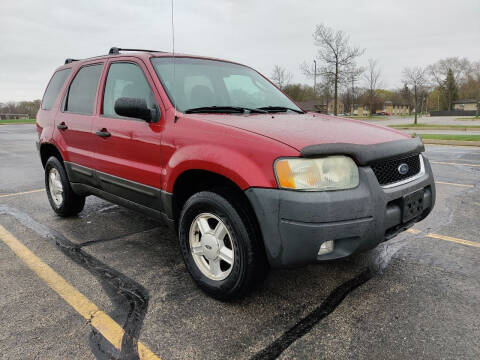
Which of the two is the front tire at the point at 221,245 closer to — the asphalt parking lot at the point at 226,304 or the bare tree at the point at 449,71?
the asphalt parking lot at the point at 226,304

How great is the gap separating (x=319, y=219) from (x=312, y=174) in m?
0.27

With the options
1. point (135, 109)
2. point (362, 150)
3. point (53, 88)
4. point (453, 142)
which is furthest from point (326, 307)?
point (453, 142)

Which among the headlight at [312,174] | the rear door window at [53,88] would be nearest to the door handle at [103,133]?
the rear door window at [53,88]

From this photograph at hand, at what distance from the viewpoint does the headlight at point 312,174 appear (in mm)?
2172

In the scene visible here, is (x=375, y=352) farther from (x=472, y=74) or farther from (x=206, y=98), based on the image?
(x=472, y=74)

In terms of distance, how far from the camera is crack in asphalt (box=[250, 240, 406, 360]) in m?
2.09

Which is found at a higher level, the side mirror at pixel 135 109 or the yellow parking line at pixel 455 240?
the side mirror at pixel 135 109

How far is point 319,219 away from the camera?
6.95 feet

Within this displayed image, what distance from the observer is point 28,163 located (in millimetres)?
9898

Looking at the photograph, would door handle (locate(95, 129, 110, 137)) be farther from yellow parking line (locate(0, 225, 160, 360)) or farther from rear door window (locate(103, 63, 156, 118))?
yellow parking line (locate(0, 225, 160, 360))

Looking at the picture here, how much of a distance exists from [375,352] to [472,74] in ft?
Result: 373

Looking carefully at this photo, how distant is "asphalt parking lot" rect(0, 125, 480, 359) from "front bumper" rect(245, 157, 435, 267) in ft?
1.57

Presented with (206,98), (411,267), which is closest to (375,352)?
(411,267)

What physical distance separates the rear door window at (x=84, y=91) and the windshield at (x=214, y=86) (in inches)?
38.4
